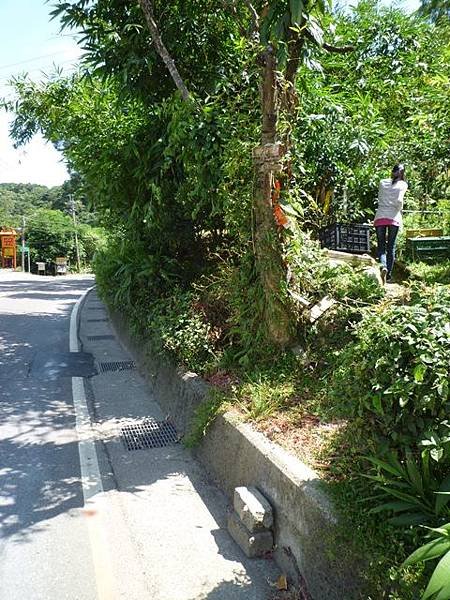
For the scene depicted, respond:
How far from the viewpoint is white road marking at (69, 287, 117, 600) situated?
3252 millimetres

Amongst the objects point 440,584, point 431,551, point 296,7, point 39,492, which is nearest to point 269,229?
point 296,7

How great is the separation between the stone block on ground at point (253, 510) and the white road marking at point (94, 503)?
95 cm

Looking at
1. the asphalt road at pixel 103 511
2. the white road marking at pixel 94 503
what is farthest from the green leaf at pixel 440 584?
the white road marking at pixel 94 503

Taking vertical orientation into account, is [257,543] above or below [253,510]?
below

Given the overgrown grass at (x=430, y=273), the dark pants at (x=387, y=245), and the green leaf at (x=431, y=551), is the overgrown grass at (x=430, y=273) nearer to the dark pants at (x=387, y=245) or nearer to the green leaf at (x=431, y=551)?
the dark pants at (x=387, y=245)

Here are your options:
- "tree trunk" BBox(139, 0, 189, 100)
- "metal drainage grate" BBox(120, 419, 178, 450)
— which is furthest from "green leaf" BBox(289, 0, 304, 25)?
"metal drainage grate" BBox(120, 419, 178, 450)

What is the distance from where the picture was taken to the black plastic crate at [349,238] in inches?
321

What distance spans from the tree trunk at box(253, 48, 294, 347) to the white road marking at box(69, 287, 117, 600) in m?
2.18

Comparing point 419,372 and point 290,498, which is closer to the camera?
point 419,372

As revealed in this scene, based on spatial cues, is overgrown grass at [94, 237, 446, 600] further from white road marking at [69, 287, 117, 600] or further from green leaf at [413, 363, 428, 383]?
white road marking at [69, 287, 117, 600]

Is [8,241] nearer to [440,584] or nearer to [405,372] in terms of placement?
[405,372]

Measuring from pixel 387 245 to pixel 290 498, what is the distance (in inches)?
199

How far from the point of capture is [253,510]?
3447 mm

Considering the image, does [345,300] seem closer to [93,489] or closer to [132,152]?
[93,489]
